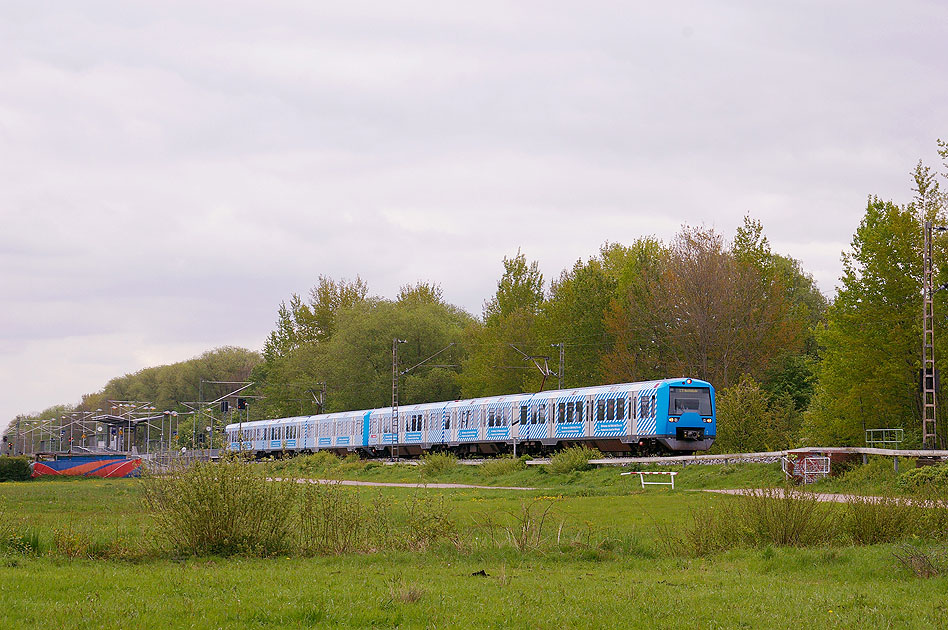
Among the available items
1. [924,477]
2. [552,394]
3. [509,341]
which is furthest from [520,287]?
[924,477]

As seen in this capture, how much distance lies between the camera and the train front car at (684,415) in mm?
40594

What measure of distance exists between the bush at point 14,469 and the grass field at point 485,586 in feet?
127

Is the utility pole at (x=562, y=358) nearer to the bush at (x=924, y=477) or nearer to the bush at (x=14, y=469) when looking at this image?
the bush at (x=14, y=469)

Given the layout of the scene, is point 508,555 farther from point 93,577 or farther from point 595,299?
point 595,299

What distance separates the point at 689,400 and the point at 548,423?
8266 mm

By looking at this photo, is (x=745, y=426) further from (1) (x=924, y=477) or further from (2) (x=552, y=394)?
(1) (x=924, y=477)

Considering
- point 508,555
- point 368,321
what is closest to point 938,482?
Answer: point 508,555

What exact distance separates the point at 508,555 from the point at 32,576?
6.06m

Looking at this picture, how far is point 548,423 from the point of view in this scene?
4762 centimetres

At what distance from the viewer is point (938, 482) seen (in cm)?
2119

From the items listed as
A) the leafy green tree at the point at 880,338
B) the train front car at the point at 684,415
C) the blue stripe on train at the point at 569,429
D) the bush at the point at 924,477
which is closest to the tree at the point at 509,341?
the blue stripe on train at the point at 569,429

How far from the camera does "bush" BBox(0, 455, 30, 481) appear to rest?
171ft

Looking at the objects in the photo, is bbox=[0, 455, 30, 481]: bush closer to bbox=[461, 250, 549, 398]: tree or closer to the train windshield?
bbox=[461, 250, 549, 398]: tree

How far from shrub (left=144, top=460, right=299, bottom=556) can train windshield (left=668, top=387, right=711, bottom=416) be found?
28.1 meters
